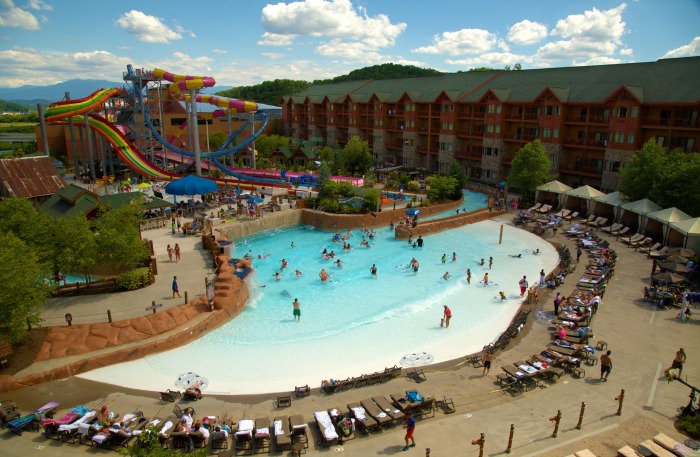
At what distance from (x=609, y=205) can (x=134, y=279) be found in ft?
116

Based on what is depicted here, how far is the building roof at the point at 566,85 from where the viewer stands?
4009 cm

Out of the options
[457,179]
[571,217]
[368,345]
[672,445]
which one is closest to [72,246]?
[368,345]

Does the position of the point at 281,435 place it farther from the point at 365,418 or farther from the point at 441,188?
the point at 441,188

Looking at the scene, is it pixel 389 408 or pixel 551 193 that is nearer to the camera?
pixel 389 408

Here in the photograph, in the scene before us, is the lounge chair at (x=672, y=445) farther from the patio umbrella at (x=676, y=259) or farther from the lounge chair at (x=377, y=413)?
the patio umbrella at (x=676, y=259)

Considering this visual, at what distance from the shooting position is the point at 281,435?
13.0 m

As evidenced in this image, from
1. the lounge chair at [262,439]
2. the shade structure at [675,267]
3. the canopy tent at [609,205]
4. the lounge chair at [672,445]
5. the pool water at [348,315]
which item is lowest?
the pool water at [348,315]

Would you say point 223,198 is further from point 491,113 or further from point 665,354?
point 665,354

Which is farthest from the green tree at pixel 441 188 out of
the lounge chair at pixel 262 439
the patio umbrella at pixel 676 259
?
the lounge chair at pixel 262 439

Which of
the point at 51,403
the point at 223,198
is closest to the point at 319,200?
the point at 223,198

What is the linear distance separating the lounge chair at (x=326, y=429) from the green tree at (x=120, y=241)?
1424 centimetres

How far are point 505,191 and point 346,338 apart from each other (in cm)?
3210

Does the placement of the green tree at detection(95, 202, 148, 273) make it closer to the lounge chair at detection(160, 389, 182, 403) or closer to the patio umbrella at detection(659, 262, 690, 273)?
the lounge chair at detection(160, 389, 182, 403)

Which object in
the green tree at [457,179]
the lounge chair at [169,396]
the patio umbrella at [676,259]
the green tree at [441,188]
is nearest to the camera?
the lounge chair at [169,396]
